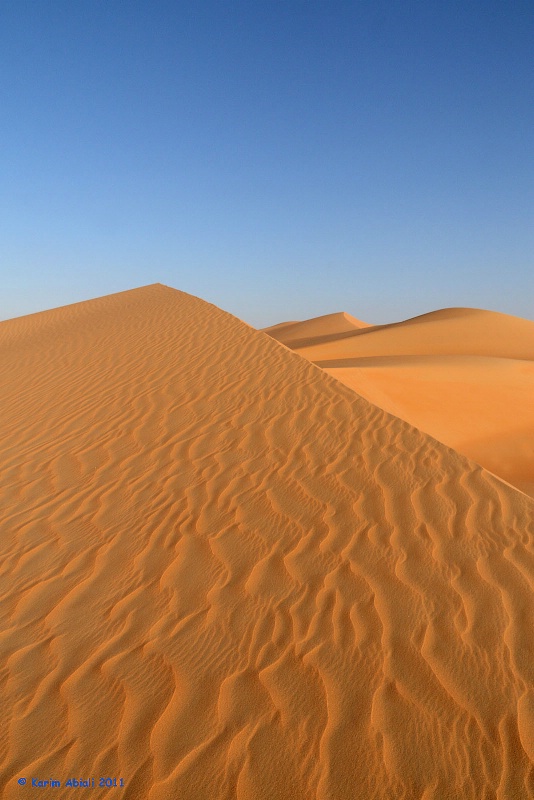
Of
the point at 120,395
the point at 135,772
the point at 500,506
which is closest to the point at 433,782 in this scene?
the point at 135,772

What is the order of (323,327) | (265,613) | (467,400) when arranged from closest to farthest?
1. (265,613)
2. (467,400)
3. (323,327)

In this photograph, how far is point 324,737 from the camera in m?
2.44

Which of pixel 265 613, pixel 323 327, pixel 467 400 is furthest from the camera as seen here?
pixel 323 327

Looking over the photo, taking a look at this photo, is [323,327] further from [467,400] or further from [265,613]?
[265,613]

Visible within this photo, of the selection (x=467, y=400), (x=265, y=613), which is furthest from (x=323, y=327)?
(x=265, y=613)

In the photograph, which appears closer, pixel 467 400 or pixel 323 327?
pixel 467 400

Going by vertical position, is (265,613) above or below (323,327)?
above

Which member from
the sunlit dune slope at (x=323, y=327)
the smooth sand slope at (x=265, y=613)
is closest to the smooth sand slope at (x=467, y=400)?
the smooth sand slope at (x=265, y=613)

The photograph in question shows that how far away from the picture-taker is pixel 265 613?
3.24 m

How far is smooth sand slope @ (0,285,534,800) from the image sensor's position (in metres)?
2.37

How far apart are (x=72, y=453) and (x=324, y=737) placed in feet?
14.7

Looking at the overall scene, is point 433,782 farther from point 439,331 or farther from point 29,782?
point 439,331

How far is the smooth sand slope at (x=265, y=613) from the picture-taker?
237 centimetres

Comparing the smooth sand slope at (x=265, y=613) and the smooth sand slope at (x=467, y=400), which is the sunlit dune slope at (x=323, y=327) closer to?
the smooth sand slope at (x=467, y=400)
